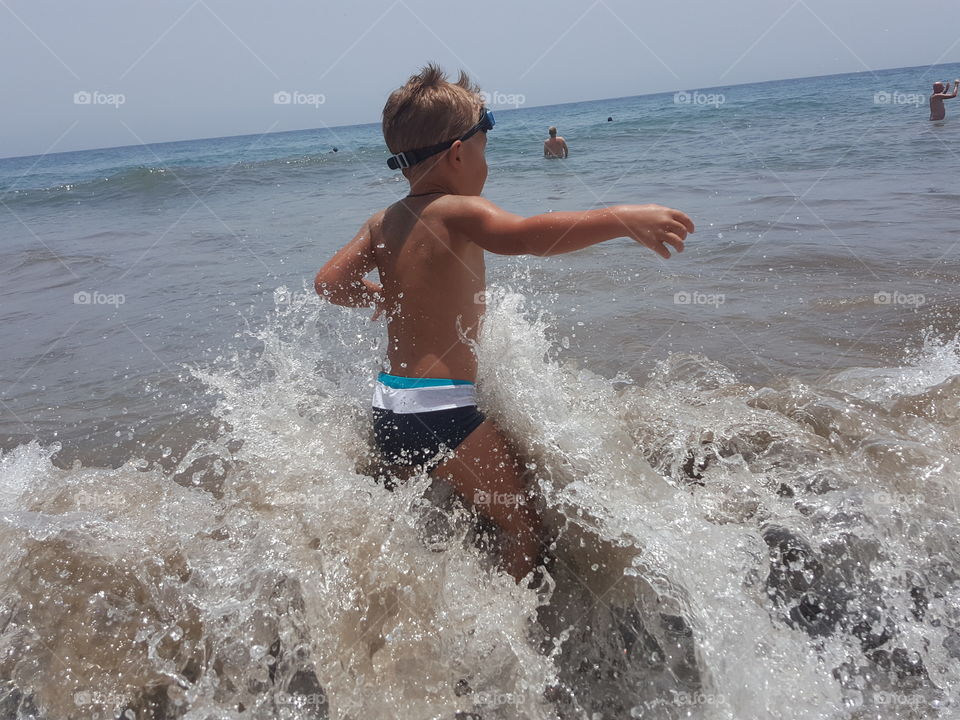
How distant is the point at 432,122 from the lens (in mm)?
2525

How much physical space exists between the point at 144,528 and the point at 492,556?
1.26 metres

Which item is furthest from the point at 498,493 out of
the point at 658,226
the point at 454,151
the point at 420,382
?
the point at 454,151

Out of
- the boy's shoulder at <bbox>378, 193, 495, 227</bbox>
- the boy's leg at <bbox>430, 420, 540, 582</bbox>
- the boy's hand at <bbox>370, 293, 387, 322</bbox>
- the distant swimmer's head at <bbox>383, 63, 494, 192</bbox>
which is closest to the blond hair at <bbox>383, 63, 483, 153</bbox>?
the distant swimmer's head at <bbox>383, 63, 494, 192</bbox>

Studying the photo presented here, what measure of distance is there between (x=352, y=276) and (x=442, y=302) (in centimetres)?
48

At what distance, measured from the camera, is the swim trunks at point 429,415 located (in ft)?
8.10

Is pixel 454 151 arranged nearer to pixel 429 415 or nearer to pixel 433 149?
pixel 433 149

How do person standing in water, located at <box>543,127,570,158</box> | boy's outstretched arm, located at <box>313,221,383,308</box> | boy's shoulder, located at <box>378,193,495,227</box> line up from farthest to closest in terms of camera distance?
person standing in water, located at <box>543,127,570,158</box>, boy's outstretched arm, located at <box>313,221,383,308</box>, boy's shoulder, located at <box>378,193,495,227</box>

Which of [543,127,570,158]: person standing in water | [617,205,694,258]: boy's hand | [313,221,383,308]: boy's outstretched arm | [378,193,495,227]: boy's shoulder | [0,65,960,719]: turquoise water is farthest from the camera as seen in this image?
[543,127,570,158]: person standing in water

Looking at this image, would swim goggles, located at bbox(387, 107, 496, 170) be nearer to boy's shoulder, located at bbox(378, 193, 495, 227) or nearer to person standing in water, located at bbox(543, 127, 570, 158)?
boy's shoulder, located at bbox(378, 193, 495, 227)

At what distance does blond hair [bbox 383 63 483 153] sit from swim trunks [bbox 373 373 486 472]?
84cm

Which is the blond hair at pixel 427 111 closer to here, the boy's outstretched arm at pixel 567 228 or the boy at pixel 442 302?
the boy at pixel 442 302

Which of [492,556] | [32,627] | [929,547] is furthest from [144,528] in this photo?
[929,547]

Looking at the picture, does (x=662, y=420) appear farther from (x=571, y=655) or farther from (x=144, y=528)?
(x=144, y=528)

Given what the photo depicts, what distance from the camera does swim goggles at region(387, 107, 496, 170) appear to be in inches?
100
